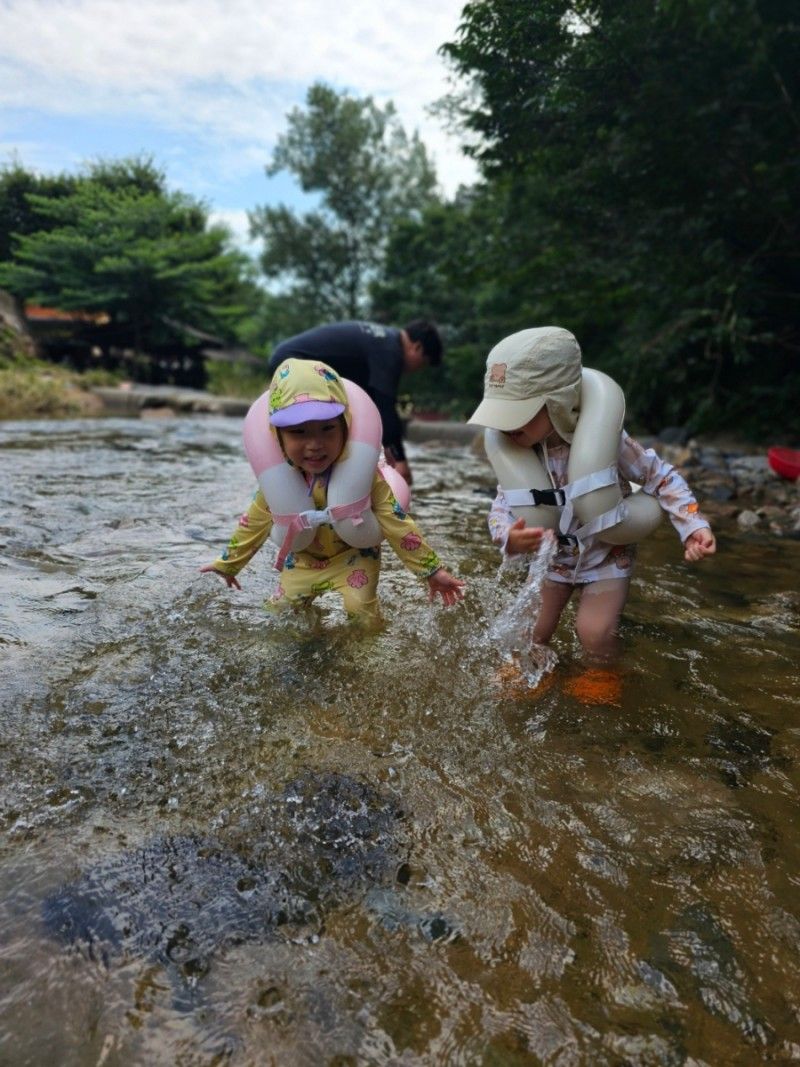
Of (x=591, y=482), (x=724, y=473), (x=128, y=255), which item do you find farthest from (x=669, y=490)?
(x=128, y=255)

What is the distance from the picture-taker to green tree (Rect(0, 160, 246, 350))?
16109 mm

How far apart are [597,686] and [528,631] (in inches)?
21.3

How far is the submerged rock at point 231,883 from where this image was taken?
1724mm

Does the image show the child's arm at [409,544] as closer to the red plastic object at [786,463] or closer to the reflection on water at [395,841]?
the reflection on water at [395,841]

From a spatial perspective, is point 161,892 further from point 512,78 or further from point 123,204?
point 123,204

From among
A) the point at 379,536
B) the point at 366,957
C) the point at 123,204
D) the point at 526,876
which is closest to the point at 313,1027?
the point at 366,957

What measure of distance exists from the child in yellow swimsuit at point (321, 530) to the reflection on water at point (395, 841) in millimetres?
210

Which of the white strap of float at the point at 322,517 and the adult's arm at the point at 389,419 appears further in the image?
A: the adult's arm at the point at 389,419

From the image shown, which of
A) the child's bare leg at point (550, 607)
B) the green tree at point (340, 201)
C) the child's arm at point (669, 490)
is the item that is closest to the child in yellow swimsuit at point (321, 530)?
the child's bare leg at point (550, 607)

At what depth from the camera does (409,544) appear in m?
3.58

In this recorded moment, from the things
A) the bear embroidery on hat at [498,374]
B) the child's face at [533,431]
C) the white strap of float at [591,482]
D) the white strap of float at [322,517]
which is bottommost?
the white strap of float at [322,517]

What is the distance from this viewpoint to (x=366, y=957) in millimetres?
1691

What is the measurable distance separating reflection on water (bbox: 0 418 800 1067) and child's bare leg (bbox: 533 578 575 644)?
17cm

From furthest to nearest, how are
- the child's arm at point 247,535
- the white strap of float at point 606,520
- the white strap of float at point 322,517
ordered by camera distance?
the child's arm at point 247,535, the white strap of float at point 322,517, the white strap of float at point 606,520
